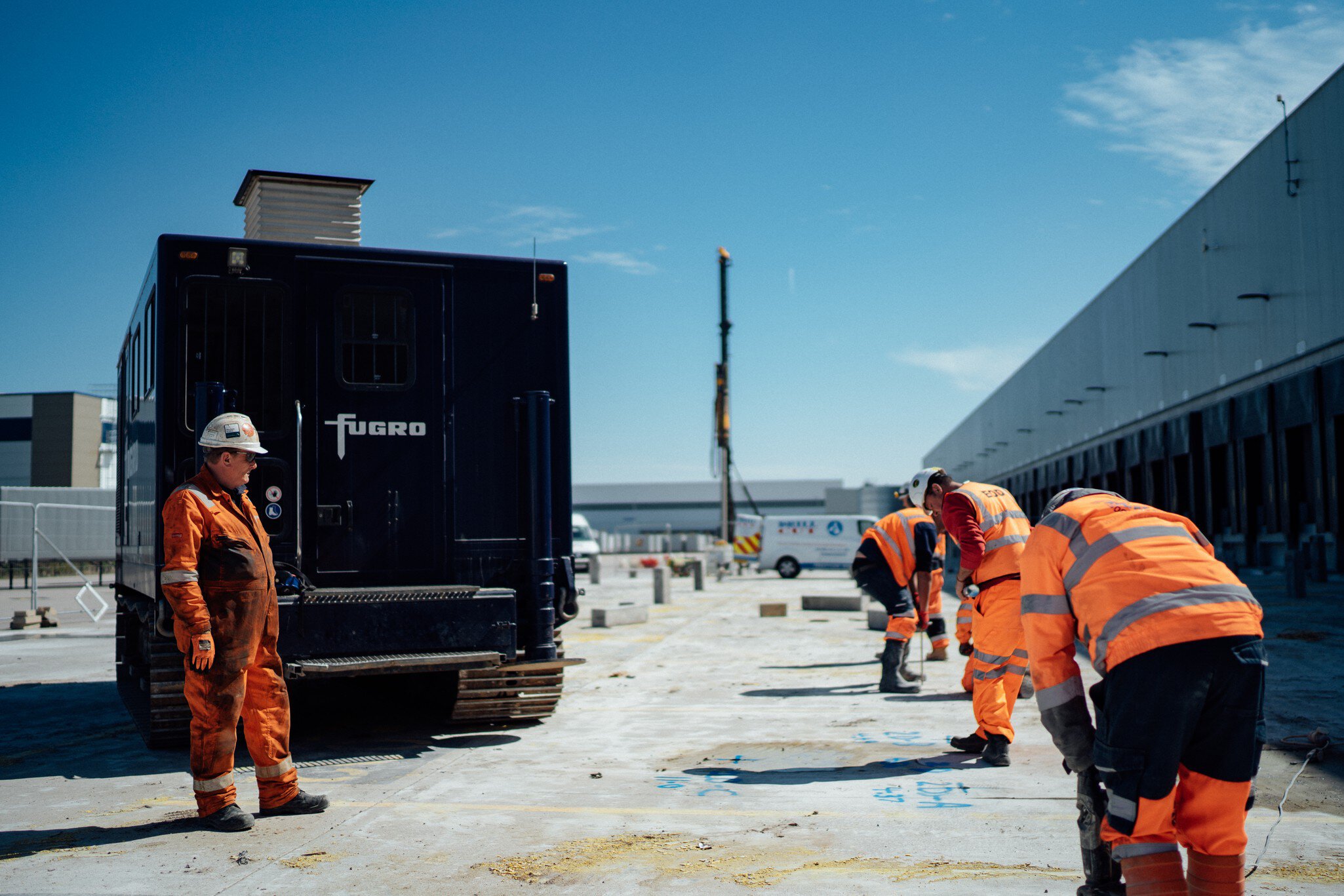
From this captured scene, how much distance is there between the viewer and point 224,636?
531 cm

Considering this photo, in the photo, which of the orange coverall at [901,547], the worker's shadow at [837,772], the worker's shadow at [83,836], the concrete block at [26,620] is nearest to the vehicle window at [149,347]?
the worker's shadow at [83,836]

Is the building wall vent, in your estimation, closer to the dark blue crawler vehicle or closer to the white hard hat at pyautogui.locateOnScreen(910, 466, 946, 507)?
the dark blue crawler vehicle

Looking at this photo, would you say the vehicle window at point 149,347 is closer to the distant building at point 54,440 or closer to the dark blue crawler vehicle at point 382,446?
the dark blue crawler vehicle at point 382,446

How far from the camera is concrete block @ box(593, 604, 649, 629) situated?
16.7 meters

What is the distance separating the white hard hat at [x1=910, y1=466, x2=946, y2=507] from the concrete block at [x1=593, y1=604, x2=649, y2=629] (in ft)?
30.3

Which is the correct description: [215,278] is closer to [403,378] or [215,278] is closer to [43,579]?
[403,378]

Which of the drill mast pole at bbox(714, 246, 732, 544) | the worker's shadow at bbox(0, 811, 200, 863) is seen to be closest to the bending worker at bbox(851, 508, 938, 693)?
the worker's shadow at bbox(0, 811, 200, 863)

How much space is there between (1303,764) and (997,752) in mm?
1695

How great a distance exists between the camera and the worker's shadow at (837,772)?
6.14m

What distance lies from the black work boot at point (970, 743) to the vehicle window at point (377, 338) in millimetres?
4409

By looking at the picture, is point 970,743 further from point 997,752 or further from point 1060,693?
point 1060,693

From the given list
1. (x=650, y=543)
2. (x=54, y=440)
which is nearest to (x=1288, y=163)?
(x=650, y=543)

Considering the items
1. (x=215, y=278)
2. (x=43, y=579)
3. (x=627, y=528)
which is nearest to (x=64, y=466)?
(x=43, y=579)

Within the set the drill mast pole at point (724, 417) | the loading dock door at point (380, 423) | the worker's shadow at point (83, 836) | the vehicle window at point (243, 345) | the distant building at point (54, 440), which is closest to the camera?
the worker's shadow at point (83, 836)
